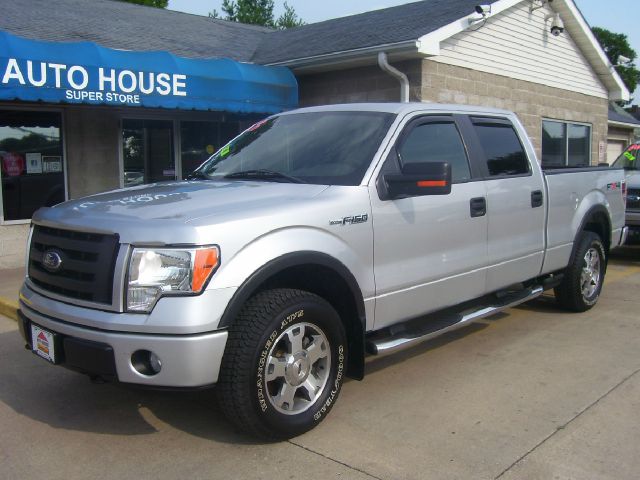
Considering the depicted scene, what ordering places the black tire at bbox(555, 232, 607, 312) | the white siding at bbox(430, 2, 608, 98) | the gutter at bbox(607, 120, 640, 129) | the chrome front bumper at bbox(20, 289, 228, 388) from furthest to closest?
1. the gutter at bbox(607, 120, 640, 129)
2. the white siding at bbox(430, 2, 608, 98)
3. the black tire at bbox(555, 232, 607, 312)
4. the chrome front bumper at bbox(20, 289, 228, 388)

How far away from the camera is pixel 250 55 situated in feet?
42.5

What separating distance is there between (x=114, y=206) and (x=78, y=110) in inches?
276

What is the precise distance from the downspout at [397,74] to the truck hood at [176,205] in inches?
261

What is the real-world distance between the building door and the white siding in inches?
191

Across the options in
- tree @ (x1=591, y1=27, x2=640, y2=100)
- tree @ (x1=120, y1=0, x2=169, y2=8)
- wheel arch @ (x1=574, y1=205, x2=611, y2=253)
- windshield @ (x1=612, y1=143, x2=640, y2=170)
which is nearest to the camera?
wheel arch @ (x1=574, y1=205, x2=611, y2=253)

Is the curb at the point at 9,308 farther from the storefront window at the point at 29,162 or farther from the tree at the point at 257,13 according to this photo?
the tree at the point at 257,13

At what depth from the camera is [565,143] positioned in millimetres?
15562

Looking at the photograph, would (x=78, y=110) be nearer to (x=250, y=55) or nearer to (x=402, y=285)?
(x=250, y=55)

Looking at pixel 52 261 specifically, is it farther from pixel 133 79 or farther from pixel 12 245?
pixel 12 245

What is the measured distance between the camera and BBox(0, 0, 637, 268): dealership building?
29.0 ft

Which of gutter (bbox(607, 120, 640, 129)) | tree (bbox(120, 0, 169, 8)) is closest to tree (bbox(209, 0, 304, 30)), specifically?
tree (bbox(120, 0, 169, 8))

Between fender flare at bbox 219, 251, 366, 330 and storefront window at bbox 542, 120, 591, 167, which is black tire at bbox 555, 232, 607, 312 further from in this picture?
storefront window at bbox 542, 120, 591, 167

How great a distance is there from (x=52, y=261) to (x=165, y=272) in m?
0.82

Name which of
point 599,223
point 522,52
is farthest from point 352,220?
point 522,52
